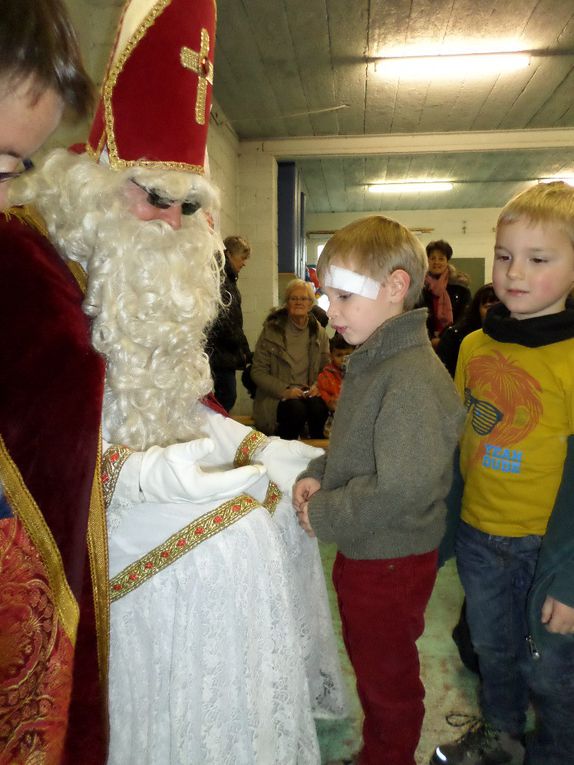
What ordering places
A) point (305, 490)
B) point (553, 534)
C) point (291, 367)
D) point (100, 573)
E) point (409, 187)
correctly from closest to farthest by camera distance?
point (100, 573) → point (553, 534) → point (305, 490) → point (291, 367) → point (409, 187)

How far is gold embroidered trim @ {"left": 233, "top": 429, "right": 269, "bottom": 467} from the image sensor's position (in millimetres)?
1414

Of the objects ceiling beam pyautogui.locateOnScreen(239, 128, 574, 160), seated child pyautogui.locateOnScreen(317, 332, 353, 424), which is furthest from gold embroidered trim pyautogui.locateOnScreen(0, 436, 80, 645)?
ceiling beam pyautogui.locateOnScreen(239, 128, 574, 160)

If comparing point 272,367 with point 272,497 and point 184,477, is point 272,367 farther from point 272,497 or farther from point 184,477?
point 184,477

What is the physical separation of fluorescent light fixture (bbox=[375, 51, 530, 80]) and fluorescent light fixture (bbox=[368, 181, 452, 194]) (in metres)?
3.87

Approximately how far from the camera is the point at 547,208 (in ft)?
4.21

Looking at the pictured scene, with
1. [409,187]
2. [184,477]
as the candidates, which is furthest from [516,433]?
[409,187]

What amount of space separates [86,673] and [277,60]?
486 centimetres

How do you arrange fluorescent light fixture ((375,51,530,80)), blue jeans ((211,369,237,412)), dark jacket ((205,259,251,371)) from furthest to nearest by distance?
fluorescent light fixture ((375,51,530,80)) < blue jeans ((211,369,237,412)) < dark jacket ((205,259,251,371))

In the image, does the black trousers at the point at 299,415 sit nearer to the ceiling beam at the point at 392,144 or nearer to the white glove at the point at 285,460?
the white glove at the point at 285,460

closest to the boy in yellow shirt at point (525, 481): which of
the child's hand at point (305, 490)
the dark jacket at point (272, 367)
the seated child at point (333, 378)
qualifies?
the child's hand at point (305, 490)

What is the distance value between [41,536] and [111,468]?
0.66ft

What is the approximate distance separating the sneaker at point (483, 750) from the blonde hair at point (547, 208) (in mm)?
1364

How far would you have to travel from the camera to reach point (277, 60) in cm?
457

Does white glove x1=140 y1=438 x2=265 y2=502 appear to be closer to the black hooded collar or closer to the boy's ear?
the boy's ear
